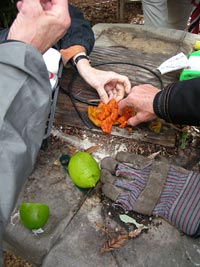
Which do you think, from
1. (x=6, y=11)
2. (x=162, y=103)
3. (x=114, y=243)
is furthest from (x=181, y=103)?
(x=6, y=11)

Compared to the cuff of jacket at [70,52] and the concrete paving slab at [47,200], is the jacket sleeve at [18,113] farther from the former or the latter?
the cuff of jacket at [70,52]

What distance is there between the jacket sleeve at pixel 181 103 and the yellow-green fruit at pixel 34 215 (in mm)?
746

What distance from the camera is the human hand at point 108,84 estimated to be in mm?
2004

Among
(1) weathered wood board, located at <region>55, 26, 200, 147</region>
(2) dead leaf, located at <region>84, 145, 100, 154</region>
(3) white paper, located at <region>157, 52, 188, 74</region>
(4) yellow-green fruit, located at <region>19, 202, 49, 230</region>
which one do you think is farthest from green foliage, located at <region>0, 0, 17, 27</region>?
(4) yellow-green fruit, located at <region>19, 202, 49, 230</region>

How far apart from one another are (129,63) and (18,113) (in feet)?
4.93

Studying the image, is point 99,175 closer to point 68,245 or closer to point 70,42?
point 68,245

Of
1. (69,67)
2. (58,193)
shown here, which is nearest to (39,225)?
(58,193)

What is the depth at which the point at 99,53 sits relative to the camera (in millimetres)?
2498

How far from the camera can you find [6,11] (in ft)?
11.9

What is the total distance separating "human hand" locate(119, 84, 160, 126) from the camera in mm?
1736

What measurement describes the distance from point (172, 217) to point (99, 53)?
1494mm

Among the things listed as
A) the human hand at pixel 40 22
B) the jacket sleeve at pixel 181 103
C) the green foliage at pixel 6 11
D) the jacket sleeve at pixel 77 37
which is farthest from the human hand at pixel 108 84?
the green foliage at pixel 6 11

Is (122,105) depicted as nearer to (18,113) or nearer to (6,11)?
(18,113)

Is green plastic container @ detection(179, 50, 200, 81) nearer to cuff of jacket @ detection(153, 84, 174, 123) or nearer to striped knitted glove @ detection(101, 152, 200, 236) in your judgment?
cuff of jacket @ detection(153, 84, 174, 123)
